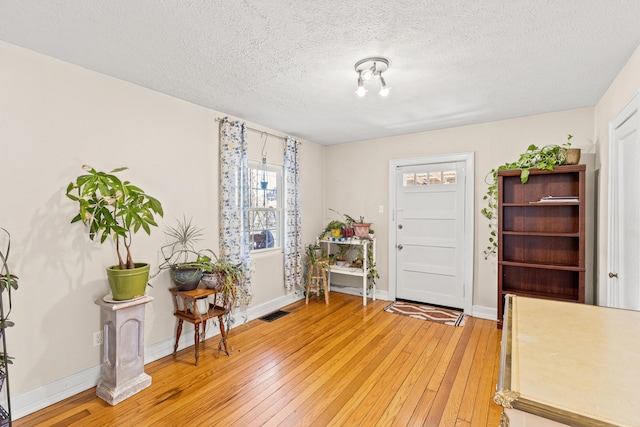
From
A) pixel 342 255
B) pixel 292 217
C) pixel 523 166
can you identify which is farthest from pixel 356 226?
pixel 523 166

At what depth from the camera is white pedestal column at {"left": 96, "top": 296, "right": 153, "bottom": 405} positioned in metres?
2.17

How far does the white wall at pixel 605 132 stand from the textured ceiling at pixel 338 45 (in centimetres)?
10

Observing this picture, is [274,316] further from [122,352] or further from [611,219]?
[611,219]

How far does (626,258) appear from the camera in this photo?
90.7 inches

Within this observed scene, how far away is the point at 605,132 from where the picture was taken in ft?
8.93

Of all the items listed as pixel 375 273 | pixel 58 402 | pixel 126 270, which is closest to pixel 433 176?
pixel 375 273

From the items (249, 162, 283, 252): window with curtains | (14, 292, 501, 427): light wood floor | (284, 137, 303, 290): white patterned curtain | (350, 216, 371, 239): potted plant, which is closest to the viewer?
(14, 292, 501, 427): light wood floor

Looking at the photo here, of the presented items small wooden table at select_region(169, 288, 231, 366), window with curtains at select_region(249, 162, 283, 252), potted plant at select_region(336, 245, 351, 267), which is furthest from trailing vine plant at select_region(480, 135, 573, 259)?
small wooden table at select_region(169, 288, 231, 366)

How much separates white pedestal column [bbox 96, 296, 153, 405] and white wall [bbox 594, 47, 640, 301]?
3.88 m

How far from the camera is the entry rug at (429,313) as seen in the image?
3.64 meters

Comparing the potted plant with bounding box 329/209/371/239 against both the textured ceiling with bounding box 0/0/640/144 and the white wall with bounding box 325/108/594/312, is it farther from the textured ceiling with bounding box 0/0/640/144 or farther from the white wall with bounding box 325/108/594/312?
the textured ceiling with bounding box 0/0/640/144

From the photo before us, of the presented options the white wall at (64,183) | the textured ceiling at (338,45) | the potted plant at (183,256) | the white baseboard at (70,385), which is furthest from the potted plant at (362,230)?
the white wall at (64,183)

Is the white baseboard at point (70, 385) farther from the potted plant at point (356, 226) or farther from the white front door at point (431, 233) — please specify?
the white front door at point (431, 233)

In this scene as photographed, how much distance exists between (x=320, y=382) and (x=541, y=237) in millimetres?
2835
